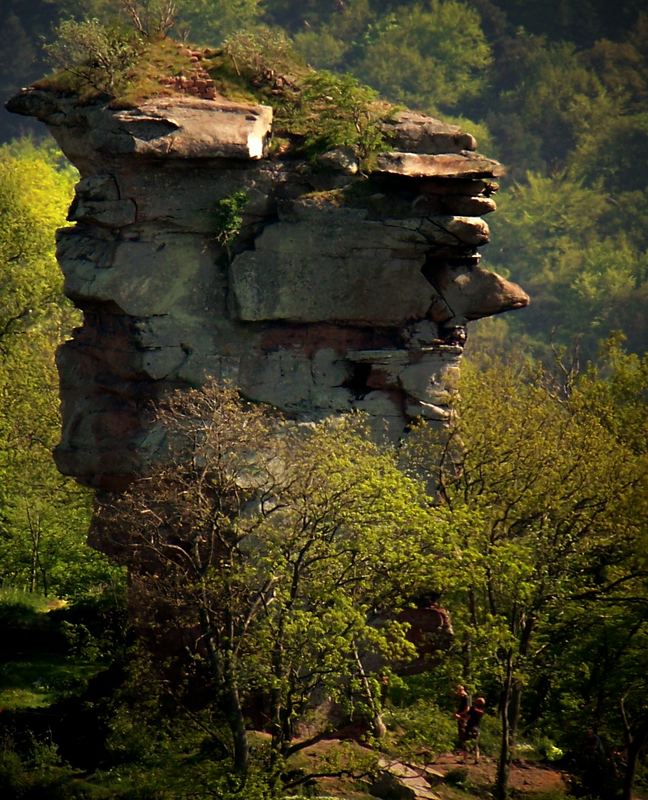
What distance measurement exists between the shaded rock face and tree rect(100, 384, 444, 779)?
7.00 feet

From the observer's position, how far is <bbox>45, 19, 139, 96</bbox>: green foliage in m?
28.8

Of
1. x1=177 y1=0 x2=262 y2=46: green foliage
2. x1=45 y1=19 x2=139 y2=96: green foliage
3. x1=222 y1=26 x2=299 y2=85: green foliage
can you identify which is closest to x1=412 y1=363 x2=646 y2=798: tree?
x1=222 y1=26 x2=299 y2=85: green foliage

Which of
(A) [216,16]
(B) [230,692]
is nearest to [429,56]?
(A) [216,16]

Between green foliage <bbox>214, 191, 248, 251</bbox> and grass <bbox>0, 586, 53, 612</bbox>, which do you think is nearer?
green foliage <bbox>214, 191, 248, 251</bbox>

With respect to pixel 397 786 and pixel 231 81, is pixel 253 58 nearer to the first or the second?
pixel 231 81

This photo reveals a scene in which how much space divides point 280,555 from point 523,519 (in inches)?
231

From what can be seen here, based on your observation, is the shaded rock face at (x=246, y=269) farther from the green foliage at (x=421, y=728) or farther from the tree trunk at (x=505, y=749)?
the green foliage at (x=421, y=728)

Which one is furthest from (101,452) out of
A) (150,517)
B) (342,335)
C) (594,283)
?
(594,283)

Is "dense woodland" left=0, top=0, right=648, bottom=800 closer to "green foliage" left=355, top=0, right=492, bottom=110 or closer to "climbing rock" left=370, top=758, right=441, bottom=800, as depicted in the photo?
"climbing rock" left=370, top=758, right=441, bottom=800

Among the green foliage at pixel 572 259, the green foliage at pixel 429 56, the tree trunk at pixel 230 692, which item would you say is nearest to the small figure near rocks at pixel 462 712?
the tree trunk at pixel 230 692

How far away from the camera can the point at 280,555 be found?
2438cm

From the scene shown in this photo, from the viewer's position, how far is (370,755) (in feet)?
80.1

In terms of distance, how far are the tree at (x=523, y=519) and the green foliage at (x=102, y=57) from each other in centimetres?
816

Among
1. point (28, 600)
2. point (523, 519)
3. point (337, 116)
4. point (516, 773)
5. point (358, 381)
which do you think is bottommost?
point (28, 600)
